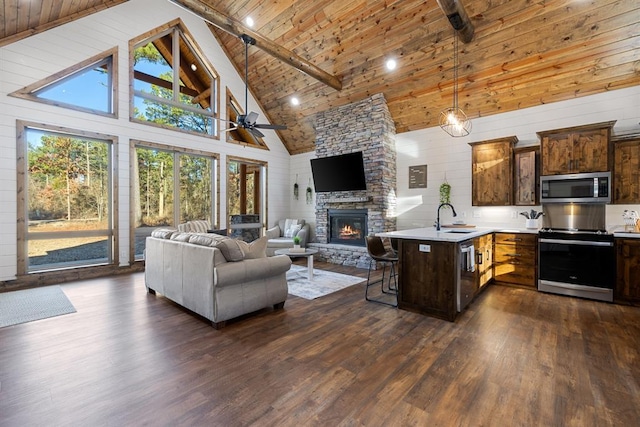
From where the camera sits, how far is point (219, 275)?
3.02m

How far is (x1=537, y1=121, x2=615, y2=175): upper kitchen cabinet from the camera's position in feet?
13.5

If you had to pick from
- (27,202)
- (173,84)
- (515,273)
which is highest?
(173,84)

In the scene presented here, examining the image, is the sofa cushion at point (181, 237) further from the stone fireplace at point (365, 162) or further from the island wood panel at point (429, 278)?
the stone fireplace at point (365, 162)

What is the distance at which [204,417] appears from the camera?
1.77 meters

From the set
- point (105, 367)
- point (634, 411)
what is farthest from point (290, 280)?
point (634, 411)

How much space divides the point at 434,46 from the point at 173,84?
538cm

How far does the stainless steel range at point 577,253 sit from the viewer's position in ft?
12.8

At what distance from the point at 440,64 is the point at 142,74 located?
5.88m

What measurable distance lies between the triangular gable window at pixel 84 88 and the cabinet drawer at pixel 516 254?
734 cm

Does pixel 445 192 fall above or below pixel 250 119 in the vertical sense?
below

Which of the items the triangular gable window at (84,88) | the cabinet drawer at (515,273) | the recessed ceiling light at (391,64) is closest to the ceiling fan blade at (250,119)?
the recessed ceiling light at (391,64)

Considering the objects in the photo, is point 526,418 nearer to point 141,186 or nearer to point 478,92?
point 478,92

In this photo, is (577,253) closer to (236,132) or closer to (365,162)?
(365,162)

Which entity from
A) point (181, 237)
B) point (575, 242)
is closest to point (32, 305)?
point (181, 237)
